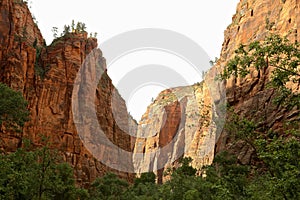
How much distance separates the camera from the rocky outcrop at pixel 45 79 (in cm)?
5494

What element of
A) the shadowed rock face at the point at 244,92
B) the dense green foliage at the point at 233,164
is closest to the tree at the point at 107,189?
the dense green foliage at the point at 233,164

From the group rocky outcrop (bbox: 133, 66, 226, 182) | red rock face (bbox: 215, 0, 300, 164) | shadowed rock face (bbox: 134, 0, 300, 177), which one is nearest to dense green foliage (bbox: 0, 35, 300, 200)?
red rock face (bbox: 215, 0, 300, 164)

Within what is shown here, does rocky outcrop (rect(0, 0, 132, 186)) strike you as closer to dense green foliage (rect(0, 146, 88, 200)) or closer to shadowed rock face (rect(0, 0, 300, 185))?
shadowed rock face (rect(0, 0, 300, 185))

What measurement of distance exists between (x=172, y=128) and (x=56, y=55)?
189ft

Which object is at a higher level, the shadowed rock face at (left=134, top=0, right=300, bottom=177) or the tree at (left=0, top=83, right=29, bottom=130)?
the shadowed rock face at (left=134, top=0, right=300, bottom=177)

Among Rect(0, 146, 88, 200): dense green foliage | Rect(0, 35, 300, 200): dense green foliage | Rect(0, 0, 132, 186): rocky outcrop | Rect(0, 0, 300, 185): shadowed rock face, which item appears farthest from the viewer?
Rect(0, 0, 132, 186): rocky outcrop

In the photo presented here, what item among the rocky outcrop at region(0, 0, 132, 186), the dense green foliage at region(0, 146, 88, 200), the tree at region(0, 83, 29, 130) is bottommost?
the dense green foliage at region(0, 146, 88, 200)

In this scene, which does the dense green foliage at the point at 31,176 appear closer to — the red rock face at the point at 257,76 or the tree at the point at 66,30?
the red rock face at the point at 257,76

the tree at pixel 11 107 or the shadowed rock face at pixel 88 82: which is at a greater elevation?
the shadowed rock face at pixel 88 82

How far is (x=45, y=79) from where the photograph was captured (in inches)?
2434

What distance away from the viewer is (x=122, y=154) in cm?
8006

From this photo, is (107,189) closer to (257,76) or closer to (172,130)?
(257,76)

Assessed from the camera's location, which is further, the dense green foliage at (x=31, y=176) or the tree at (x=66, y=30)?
the tree at (x=66, y=30)

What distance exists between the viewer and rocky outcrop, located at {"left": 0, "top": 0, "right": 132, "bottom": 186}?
5494 cm
